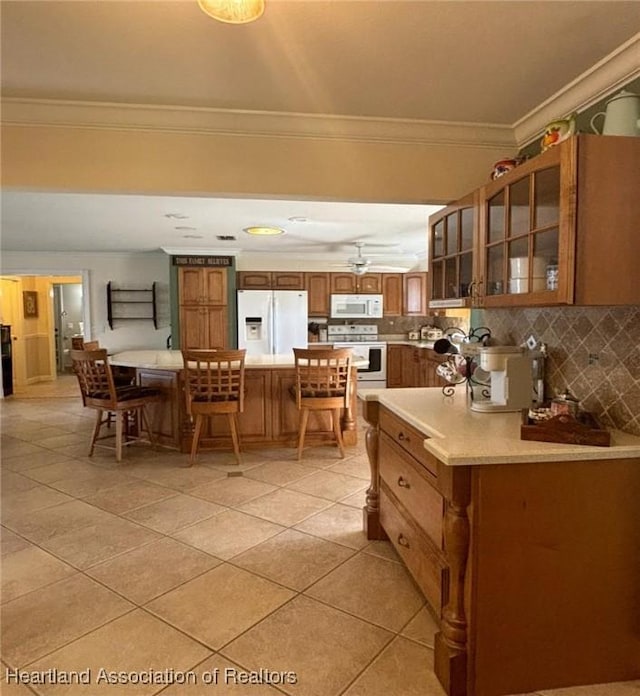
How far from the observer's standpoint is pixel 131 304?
7691 millimetres

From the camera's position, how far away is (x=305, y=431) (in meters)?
4.50

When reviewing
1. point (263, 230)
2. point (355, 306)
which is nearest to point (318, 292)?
point (355, 306)

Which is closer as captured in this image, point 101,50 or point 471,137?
point 101,50

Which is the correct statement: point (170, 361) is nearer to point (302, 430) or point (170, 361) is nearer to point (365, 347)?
point (302, 430)

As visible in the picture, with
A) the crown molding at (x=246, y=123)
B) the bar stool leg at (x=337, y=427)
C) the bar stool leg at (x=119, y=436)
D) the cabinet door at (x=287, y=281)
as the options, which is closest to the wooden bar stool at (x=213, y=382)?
the bar stool leg at (x=119, y=436)

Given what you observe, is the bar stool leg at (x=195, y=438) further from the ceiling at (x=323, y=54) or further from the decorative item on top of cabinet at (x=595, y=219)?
the decorative item on top of cabinet at (x=595, y=219)

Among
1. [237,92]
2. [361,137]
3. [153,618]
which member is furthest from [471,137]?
[153,618]

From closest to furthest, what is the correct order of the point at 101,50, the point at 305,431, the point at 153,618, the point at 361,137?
the point at 101,50
the point at 153,618
the point at 361,137
the point at 305,431

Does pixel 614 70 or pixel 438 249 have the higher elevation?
pixel 614 70

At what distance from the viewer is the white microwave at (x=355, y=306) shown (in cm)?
784

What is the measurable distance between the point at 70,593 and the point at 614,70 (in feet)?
10.8

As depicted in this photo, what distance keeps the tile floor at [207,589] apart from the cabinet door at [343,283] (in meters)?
4.55

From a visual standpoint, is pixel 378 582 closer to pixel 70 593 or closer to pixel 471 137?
pixel 70 593

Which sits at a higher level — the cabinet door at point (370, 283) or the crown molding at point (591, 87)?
the crown molding at point (591, 87)
